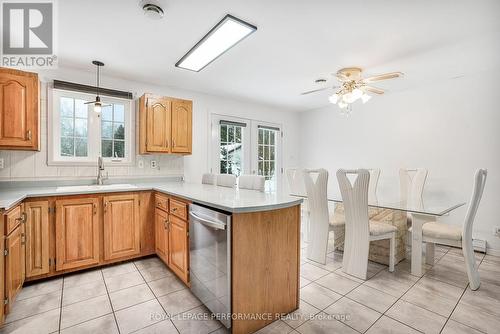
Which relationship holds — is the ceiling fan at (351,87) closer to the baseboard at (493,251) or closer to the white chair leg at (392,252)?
the white chair leg at (392,252)

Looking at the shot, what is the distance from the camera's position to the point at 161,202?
8.54 feet

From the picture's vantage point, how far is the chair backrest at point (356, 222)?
2.34 m

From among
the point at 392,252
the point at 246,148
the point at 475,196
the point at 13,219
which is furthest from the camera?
the point at 246,148

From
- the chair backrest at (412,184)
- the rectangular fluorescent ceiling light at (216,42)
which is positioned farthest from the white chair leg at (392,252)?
the rectangular fluorescent ceiling light at (216,42)

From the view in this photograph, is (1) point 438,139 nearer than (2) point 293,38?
No

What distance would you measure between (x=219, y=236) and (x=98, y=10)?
194 centimetres

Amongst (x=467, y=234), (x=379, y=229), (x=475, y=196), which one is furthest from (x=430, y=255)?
(x=475, y=196)

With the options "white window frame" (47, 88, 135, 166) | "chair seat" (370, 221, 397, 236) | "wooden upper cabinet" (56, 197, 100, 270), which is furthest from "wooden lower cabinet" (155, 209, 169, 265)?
"chair seat" (370, 221, 397, 236)

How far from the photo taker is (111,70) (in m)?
3.00

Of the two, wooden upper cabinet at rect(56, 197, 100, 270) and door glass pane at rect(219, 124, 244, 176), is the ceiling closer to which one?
door glass pane at rect(219, 124, 244, 176)

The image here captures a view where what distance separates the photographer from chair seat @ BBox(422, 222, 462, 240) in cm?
227

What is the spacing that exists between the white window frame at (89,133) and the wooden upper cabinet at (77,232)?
0.83 m

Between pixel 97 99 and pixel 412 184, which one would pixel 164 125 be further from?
pixel 412 184

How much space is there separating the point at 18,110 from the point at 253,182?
2412 millimetres
